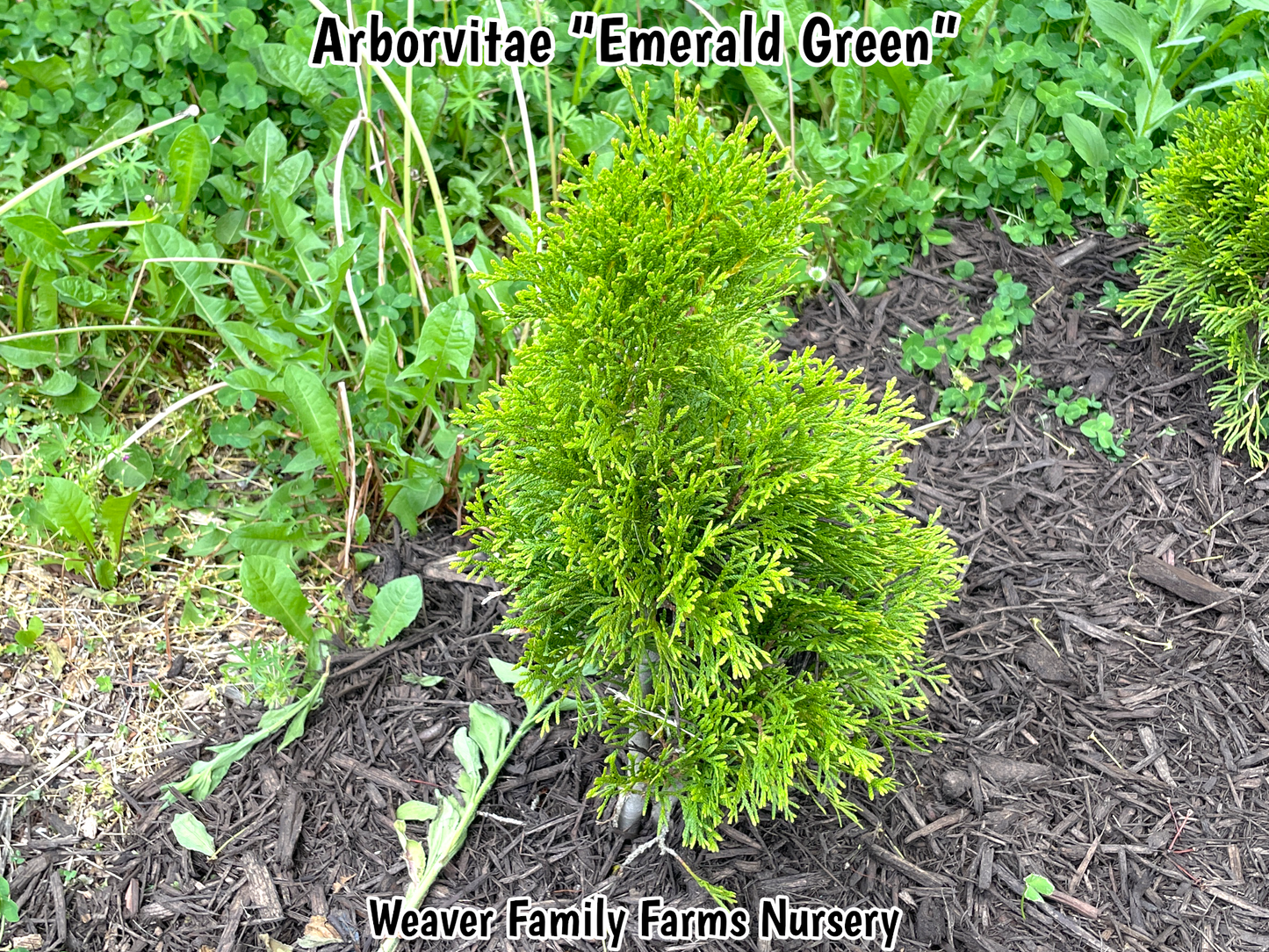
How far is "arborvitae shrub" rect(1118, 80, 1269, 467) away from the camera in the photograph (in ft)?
9.87

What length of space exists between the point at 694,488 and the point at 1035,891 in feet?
4.54

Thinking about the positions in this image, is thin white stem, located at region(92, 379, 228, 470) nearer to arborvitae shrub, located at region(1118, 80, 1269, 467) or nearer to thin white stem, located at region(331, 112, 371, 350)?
thin white stem, located at region(331, 112, 371, 350)

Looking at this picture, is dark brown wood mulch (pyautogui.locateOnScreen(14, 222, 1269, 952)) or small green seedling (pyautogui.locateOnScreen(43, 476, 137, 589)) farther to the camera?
small green seedling (pyautogui.locateOnScreen(43, 476, 137, 589))

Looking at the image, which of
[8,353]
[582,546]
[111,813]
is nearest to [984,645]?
[582,546]

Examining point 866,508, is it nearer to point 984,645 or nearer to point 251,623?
point 984,645

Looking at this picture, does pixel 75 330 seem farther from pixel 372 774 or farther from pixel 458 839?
pixel 458 839

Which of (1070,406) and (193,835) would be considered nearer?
(193,835)

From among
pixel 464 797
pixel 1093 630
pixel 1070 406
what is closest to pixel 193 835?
pixel 464 797

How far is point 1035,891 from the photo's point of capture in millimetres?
2379

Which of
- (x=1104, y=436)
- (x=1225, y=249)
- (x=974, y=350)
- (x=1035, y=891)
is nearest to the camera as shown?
(x=1035, y=891)

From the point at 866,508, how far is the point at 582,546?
565mm

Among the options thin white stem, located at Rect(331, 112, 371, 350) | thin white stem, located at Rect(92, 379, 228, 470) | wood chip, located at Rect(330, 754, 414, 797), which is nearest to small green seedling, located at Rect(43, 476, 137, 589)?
thin white stem, located at Rect(92, 379, 228, 470)

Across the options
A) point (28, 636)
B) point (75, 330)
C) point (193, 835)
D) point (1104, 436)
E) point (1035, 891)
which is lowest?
point (1035, 891)

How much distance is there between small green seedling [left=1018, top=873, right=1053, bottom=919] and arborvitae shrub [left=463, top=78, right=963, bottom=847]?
0.62 m
